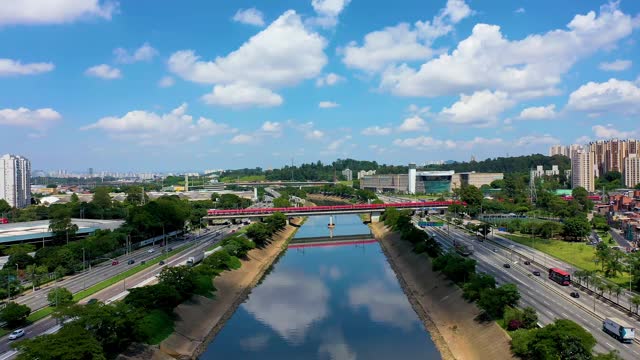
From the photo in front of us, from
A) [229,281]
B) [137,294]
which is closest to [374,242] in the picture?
[229,281]

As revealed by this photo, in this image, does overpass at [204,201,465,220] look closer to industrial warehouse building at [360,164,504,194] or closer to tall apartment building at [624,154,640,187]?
industrial warehouse building at [360,164,504,194]

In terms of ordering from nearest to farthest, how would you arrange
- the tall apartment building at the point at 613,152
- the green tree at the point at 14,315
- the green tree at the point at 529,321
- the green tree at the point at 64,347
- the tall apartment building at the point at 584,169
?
1. the green tree at the point at 64,347
2. the green tree at the point at 529,321
3. the green tree at the point at 14,315
4. the tall apartment building at the point at 584,169
5. the tall apartment building at the point at 613,152

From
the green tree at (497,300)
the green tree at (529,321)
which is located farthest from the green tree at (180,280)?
the green tree at (529,321)

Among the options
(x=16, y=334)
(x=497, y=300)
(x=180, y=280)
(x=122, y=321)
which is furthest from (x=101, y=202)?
(x=497, y=300)

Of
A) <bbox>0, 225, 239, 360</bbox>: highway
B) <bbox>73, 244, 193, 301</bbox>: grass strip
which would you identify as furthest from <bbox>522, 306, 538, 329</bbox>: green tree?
<bbox>73, 244, 193, 301</bbox>: grass strip

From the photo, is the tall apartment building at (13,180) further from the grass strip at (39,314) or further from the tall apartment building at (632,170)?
the tall apartment building at (632,170)

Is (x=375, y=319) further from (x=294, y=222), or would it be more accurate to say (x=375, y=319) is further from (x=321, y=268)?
(x=294, y=222)
